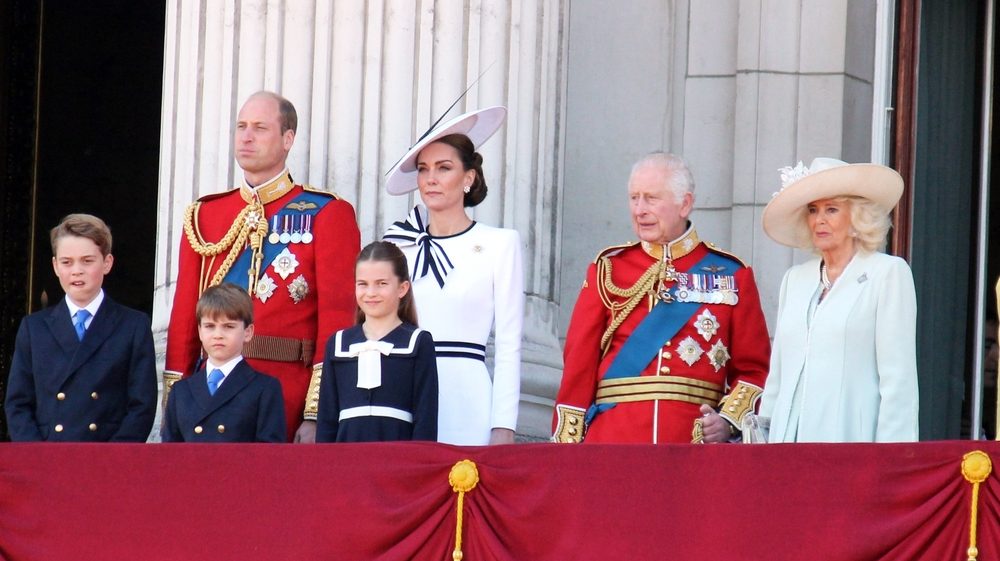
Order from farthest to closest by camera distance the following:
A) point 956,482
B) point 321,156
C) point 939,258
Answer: point 939,258 → point 321,156 → point 956,482

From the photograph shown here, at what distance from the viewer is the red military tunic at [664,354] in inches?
298

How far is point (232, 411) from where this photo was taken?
7309 mm

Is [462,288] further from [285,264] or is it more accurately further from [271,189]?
[271,189]

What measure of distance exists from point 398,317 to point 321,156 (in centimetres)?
169

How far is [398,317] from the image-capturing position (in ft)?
24.2

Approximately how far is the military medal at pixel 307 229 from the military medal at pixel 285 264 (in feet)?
0.24

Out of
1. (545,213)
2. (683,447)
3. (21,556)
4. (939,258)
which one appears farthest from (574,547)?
(939,258)

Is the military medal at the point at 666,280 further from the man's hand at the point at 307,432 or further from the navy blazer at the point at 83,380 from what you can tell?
the navy blazer at the point at 83,380

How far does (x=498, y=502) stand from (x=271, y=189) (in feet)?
6.17

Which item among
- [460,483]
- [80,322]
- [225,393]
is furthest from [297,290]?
[460,483]

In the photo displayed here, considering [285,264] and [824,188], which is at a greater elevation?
[824,188]

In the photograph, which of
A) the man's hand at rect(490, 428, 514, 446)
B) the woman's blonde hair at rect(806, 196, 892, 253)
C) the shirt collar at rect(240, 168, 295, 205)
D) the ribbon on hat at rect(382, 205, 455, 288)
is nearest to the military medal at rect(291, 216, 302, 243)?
the shirt collar at rect(240, 168, 295, 205)

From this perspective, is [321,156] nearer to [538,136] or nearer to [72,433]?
[538,136]

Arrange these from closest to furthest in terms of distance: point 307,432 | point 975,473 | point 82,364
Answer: point 975,473
point 82,364
point 307,432
